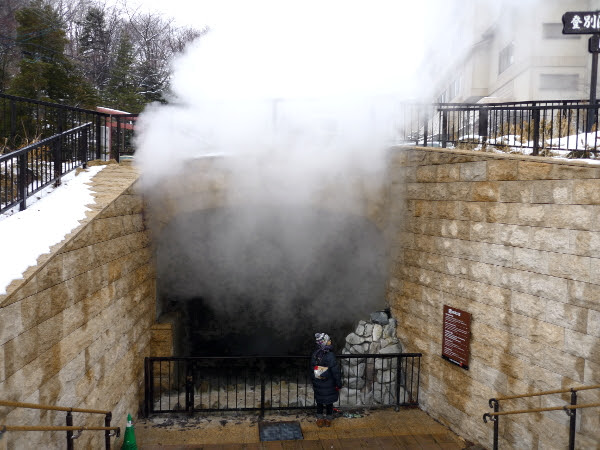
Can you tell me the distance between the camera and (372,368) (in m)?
7.44

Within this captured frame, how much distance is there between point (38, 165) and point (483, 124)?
6.50 m

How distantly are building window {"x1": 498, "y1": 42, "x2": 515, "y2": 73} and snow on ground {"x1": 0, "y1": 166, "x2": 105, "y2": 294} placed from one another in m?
18.1

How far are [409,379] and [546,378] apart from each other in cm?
264

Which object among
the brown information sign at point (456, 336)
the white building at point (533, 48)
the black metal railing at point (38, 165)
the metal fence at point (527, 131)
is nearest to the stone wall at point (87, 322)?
the black metal railing at point (38, 165)

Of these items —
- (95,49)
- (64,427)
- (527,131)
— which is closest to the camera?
(64,427)

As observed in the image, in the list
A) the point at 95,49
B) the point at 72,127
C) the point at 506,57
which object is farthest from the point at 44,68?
the point at 506,57

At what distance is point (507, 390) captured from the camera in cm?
533

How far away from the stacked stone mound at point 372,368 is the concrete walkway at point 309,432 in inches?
16.0

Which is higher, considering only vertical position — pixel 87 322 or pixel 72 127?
pixel 72 127

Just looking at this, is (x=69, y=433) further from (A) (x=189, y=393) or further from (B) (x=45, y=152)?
(B) (x=45, y=152)

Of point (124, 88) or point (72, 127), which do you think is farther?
point (124, 88)

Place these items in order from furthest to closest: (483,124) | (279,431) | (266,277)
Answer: (266,277) → (483,124) → (279,431)

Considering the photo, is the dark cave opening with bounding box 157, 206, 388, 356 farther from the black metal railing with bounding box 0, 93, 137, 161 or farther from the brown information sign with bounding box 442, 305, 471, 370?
the brown information sign with bounding box 442, 305, 471, 370

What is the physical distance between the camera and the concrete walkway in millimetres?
5941
